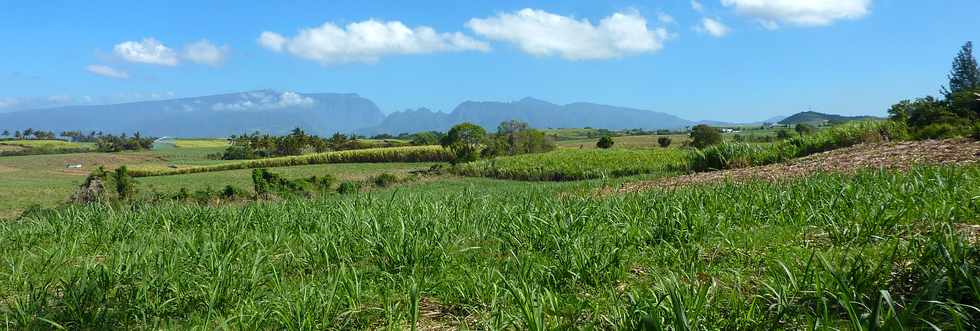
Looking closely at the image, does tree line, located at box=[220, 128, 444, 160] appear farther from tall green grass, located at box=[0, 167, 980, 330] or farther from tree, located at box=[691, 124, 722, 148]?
tall green grass, located at box=[0, 167, 980, 330]

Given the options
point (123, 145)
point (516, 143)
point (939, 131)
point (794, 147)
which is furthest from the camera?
point (123, 145)

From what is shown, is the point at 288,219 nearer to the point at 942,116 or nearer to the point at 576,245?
the point at 576,245

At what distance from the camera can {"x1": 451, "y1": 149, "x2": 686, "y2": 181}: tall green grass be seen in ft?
110

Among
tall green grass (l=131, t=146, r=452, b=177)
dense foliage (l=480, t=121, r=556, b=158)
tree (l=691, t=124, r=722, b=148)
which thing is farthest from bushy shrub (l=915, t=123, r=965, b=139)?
tall green grass (l=131, t=146, r=452, b=177)

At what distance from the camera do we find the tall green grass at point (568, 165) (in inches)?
1321

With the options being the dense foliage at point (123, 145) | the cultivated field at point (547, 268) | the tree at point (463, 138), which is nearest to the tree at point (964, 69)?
the tree at point (463, 138)

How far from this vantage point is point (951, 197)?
4039mm

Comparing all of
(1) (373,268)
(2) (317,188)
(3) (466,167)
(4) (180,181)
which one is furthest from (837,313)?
(4) (180,181)

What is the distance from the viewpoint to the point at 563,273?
2936 millimetres

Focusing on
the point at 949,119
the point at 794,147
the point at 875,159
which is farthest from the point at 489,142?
the point at 875,159

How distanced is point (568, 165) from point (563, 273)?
33.0m

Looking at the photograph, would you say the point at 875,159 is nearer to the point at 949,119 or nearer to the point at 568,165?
the point at 949,119

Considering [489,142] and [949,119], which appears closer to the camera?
[949,119]

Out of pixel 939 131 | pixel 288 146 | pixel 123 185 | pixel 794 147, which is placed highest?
pixel 939 131
